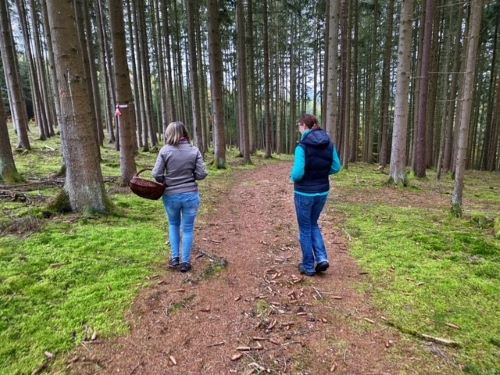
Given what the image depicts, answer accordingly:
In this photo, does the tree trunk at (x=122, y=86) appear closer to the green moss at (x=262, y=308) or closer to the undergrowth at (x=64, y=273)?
the undergrowth at (x=64, y=273)

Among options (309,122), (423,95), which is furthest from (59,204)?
(423,95)

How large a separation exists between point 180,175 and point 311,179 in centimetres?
162

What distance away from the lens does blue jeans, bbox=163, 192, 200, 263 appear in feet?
13.4

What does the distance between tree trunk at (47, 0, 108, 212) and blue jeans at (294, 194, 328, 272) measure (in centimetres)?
364

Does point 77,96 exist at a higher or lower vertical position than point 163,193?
higher

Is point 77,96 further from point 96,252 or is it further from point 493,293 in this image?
point 493,293

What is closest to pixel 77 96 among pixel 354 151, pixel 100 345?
pixel 100 345

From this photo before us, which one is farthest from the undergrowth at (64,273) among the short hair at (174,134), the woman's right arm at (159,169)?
the short hair at (174,134)

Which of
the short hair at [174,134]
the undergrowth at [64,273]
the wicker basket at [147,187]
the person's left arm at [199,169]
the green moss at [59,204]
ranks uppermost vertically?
the short hair at [174,134]

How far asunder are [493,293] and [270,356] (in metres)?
2.68

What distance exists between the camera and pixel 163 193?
4070mm

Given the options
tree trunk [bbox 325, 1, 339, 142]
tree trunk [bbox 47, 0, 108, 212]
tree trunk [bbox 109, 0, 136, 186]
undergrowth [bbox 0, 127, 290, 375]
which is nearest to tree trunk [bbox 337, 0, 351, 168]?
tree trunk [bbox 325, 1, 339, 142]

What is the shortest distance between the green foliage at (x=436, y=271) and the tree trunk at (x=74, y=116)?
4543 millimetres

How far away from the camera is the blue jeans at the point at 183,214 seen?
407 centimetres
